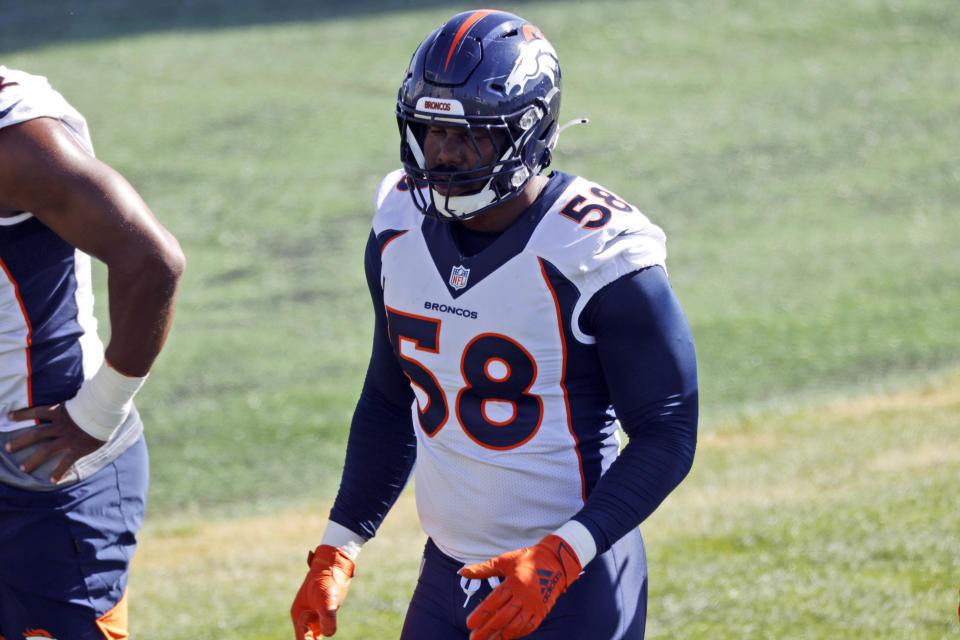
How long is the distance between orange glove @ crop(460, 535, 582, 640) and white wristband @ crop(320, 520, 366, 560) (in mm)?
696

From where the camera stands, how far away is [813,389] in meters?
11.1

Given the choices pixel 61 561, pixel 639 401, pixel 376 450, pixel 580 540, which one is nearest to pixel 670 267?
pixel 376 450

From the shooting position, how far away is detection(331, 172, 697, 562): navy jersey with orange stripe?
266cm

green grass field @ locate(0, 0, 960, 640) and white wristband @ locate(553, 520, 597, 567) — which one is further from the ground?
white wristband @ locate(553, 520, 597, 567)

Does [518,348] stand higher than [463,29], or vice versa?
[463,29]

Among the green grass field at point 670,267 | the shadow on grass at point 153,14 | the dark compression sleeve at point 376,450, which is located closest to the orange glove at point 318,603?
the dark compression sleeve at point 376,450

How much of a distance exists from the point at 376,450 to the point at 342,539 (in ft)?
0.83

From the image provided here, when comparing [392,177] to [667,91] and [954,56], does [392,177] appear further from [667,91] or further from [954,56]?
[954,56]

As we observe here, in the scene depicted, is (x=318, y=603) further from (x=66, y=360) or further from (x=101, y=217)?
(x=101, y=217)

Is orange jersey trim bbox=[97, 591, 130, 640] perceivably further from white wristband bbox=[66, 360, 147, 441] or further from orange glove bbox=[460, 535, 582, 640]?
orange glove bbox=[460, 535, 582, 640]

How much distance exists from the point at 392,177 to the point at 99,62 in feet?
63.8

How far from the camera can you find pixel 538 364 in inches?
108

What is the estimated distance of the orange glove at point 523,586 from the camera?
2.47 metres

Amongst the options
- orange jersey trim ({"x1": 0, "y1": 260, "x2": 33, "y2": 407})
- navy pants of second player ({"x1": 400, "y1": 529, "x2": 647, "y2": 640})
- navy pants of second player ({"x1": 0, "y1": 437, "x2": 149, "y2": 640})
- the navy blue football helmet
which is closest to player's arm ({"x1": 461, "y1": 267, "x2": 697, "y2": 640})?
navy pants of second player ({"x1": 400, "y1": 529, "x2": 647, "y2": 640})
